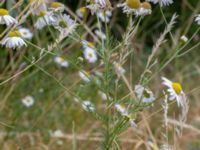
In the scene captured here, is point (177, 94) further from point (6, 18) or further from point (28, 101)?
point (28, 101)

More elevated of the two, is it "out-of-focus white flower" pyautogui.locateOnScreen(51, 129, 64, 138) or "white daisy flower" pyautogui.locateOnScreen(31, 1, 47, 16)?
"white daisy flower" pyautogui.locateOnScreen(31, 1, 47, 16)

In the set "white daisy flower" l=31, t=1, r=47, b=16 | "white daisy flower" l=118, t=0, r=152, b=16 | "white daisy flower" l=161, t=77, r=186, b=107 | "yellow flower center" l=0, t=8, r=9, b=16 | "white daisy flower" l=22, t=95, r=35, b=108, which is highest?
"yellow flower center" l=0, t=8, r=9, b=16

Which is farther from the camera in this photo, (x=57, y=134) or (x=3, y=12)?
(x=57, y=134)

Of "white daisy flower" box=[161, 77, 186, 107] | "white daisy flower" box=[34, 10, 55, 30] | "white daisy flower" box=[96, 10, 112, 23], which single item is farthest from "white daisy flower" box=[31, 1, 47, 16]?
"white daisy flower" box=[161, 77, 186, 107]

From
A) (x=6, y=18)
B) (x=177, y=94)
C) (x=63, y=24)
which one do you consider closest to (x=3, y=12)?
(x=6, y=18)

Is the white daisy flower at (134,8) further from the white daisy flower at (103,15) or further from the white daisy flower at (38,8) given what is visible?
the white daisy flower at (38,8)

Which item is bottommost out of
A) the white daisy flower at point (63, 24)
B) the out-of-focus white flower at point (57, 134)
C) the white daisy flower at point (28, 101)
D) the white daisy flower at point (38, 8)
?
the out-of-focus white flower at point (57, 134)

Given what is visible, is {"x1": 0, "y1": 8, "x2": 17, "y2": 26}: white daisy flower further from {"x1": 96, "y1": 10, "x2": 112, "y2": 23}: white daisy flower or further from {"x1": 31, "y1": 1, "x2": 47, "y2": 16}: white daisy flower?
{"x1": 96, "y1": 10, "x2": 112, "y2": 23}: white daisy flower

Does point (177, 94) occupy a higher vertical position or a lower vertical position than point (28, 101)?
higher

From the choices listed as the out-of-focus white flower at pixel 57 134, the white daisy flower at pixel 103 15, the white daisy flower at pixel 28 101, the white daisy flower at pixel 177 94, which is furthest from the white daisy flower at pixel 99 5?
the white daisy flower at pixel 28 101
